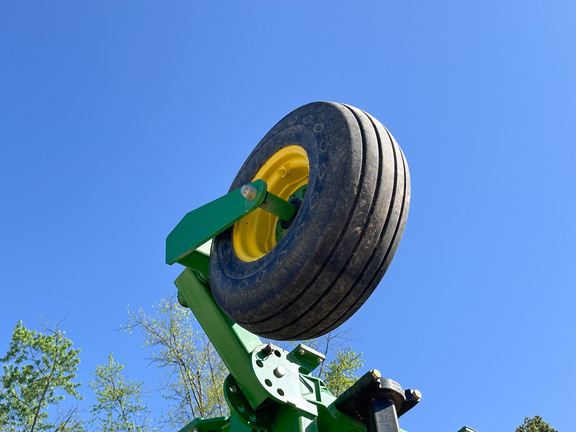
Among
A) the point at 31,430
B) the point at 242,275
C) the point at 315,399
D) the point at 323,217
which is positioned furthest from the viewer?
the point at 31,430

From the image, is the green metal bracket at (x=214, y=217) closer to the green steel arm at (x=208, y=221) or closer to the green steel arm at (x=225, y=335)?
the green steel arm at (x=208, y=221)

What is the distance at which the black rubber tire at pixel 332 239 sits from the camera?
2480 mm

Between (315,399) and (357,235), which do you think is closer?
(357,235)

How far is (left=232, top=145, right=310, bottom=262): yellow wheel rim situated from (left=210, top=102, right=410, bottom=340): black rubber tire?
0.28 meters

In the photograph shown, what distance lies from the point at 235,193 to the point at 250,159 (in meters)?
0.48

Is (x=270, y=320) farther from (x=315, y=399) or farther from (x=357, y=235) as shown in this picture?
(x=315, y=399)

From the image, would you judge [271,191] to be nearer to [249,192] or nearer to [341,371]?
[249,192]

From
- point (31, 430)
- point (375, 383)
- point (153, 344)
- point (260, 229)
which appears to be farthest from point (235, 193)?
point (31, 430)

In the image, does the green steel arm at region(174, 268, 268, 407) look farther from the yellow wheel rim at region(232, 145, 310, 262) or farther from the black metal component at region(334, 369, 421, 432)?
the yellow wheel rim at region(232, 145, 310, 262)

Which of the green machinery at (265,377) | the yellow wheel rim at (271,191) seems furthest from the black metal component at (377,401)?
the yellow wheel rim at (271,191)

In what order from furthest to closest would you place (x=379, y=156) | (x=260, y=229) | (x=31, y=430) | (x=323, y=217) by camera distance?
(x=31, y=430) < (x=260, y=229) < (x=379, y=156) < (x=323, y=217)

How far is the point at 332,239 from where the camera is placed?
2.45m

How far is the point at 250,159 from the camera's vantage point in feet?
11.4

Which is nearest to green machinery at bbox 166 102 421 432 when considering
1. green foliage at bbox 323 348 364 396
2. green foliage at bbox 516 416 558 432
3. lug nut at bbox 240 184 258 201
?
lug nut at bbox 240 184 258 201
